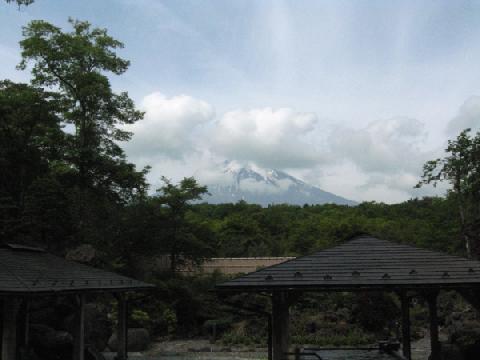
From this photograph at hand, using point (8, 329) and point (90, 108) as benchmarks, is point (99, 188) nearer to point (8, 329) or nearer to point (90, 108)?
point (90, 108)

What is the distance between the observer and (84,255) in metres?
20.3

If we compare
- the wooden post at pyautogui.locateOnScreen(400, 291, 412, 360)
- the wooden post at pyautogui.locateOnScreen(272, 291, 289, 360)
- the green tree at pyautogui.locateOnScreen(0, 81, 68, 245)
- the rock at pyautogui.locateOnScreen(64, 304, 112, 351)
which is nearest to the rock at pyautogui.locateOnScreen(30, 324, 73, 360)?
the rock at pyautogui.locateOnScreen(64, 304, 112, 351)

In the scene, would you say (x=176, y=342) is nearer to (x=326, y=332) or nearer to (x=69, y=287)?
(x=326, y=332)

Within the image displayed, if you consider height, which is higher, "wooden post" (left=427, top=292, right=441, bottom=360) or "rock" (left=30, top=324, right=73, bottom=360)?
"wooden post" (left=427, top=292, right=441, bottom=360)

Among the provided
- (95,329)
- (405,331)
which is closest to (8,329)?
(95,329)

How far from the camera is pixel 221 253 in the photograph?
33125 millimetres

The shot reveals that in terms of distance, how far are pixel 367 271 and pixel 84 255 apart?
13.5 meters

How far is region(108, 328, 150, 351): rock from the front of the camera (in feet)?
63.7

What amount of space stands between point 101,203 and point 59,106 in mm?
4949

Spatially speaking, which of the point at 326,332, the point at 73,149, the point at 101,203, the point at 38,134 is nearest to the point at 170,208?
the point at 101,203

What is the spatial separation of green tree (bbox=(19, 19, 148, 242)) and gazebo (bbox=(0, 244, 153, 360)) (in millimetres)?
7726

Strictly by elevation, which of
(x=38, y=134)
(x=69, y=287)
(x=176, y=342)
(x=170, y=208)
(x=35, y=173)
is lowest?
(x=176, y=342)

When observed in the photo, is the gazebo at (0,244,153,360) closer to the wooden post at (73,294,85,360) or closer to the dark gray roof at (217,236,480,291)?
the wooden post at (73,294,85,360)

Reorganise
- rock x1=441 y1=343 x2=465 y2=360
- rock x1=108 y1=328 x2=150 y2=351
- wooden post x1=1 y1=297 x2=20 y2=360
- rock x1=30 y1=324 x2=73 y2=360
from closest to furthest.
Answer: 1. wooden post x1=1 y1=297 x2=20 y2=360
2. rock x1=441 y1=343 x2=465 y2=360
3. rock x1=30 y1=324 x2=73 y2=360
4. rock x1=108 y1=328 x2=150 y2=351
